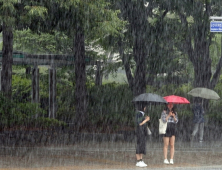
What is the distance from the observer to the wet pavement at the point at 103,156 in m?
12.8

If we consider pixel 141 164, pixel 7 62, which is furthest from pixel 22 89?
pixel 141 164

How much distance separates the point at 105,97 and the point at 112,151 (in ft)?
28.9

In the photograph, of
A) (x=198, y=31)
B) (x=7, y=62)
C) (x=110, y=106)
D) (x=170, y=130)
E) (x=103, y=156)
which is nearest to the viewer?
(x=170, y=130)

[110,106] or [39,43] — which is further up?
[39,43]

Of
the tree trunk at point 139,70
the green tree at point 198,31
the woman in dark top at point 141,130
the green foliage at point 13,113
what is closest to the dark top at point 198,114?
the tree trunk at point 139,70

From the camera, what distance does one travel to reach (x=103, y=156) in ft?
48.9

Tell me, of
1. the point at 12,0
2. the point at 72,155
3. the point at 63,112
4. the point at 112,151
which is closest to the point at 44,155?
the point at 72,155

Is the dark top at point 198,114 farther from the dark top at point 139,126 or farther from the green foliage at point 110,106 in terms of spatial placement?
the dark top at point 139,126

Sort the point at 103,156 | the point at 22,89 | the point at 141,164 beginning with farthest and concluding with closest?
the point at 22,89
the point at 103,156
the point at 141,164

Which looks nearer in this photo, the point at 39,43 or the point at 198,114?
the point at 198,114

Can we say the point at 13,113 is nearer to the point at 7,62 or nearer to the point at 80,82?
the point at 7,62

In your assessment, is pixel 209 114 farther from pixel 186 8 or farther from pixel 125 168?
pixel 125 168

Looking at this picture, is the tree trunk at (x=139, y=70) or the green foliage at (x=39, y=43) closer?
the tree trunk at (x=139, y=70)

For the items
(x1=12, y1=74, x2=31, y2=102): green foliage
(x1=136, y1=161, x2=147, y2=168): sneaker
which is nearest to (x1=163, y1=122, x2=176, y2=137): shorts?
(x1=136, y1=161, x2=147, y2=168): sneaker
